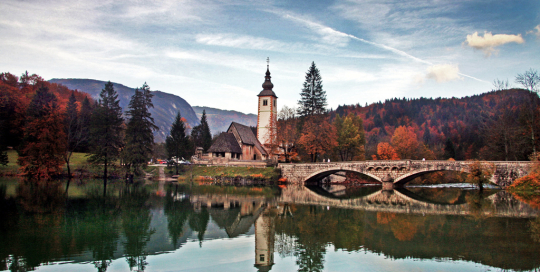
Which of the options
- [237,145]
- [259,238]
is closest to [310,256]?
[259,238]

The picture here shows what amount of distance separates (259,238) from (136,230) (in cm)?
535

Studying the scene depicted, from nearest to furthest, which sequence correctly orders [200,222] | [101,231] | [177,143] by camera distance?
[101,231] < [200,222] < [177,143]

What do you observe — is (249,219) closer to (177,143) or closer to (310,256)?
(310,256)

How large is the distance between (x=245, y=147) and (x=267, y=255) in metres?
48.0


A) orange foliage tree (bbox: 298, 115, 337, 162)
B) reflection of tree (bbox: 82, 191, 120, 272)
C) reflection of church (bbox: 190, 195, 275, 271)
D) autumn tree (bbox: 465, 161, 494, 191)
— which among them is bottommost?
reflection of church (bbox: 190, 195, 275, 271)

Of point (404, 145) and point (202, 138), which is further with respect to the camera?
point (202, 138)

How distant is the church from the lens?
56.6m

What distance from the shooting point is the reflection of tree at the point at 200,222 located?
15752 mm

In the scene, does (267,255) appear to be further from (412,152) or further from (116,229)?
(412,152)

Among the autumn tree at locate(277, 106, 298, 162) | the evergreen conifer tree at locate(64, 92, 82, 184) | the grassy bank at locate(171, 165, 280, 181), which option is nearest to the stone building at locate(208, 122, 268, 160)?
the grassy bank at locate(171, 165, 280, 181)

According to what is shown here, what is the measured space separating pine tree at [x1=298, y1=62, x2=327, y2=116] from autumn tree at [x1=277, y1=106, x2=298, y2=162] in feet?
7.14

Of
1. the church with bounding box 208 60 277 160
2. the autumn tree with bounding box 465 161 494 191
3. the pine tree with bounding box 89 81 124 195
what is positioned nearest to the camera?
the autumn tree with bounding box 465 161 494 191

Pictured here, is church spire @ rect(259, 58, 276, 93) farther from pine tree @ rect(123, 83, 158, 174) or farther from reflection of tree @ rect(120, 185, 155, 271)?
reflection of tree @ rect(120, 185, 155, 271)

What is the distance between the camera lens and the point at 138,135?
47688 millimetres
